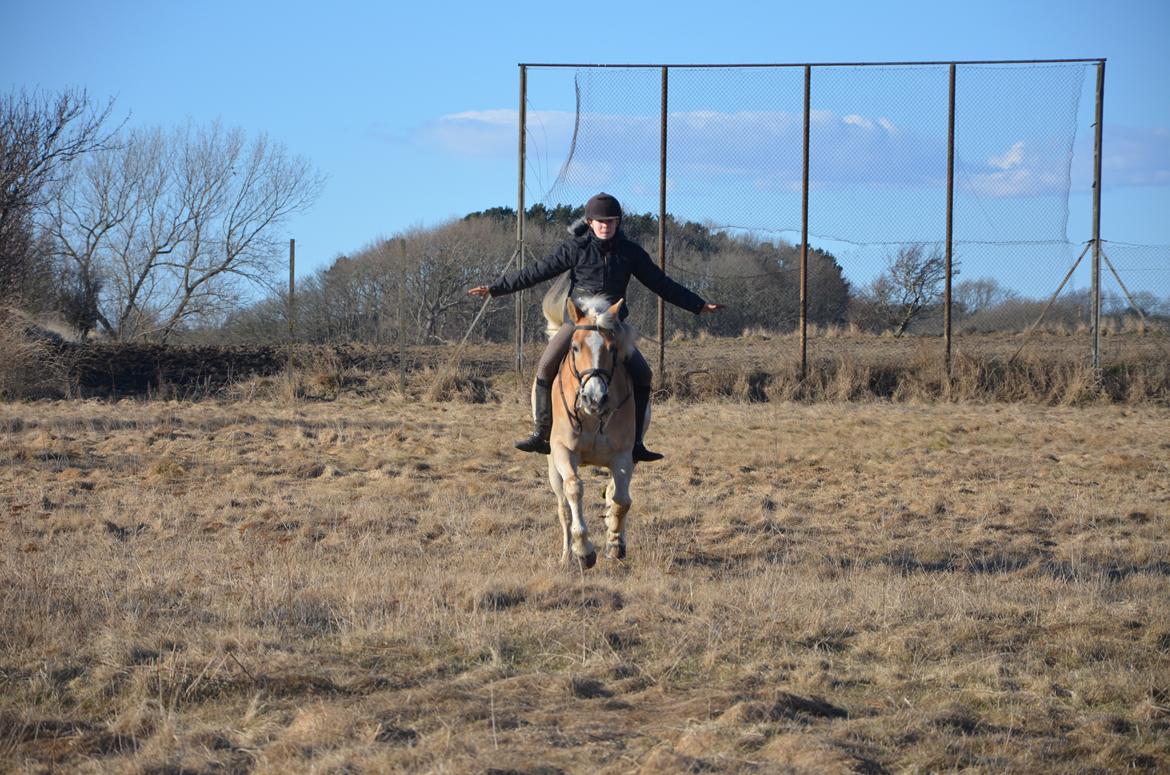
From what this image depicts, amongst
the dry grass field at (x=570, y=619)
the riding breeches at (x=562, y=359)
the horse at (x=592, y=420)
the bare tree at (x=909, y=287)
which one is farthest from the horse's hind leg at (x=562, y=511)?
the bare tree at (x=909, y=287)

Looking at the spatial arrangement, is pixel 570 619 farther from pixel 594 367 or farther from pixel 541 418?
pixel 541 418

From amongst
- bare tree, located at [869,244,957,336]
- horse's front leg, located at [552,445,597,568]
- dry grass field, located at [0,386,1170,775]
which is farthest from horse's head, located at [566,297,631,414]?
bare tree, located at [869,244,957,336]

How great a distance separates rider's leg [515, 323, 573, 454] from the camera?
346 inches

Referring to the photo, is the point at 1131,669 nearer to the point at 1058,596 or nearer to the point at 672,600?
the point at 1058,596

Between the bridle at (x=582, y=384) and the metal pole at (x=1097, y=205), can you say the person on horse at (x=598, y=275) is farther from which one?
the metal pole at (x=1097, y=205)

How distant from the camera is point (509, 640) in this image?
20.0 feet

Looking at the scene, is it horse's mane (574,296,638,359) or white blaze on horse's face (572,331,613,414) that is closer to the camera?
white blaze on horse's face (572,331,613,414)

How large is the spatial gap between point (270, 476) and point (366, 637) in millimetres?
6837

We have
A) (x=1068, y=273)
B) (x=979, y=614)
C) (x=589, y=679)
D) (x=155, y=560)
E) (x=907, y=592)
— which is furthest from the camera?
(x=1068, y=273)

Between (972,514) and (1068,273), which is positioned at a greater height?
(1068,273)

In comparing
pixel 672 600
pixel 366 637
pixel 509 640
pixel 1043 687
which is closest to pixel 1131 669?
pixel 1043 687

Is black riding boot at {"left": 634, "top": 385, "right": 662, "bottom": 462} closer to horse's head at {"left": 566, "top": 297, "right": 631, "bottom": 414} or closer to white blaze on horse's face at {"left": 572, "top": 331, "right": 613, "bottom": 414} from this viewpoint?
horse's head at {"left": 566, "top": 297, "right": 631, "bottom": 414}

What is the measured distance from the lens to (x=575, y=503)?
812 centimetres

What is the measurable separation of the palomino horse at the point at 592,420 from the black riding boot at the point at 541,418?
13 centimetres
